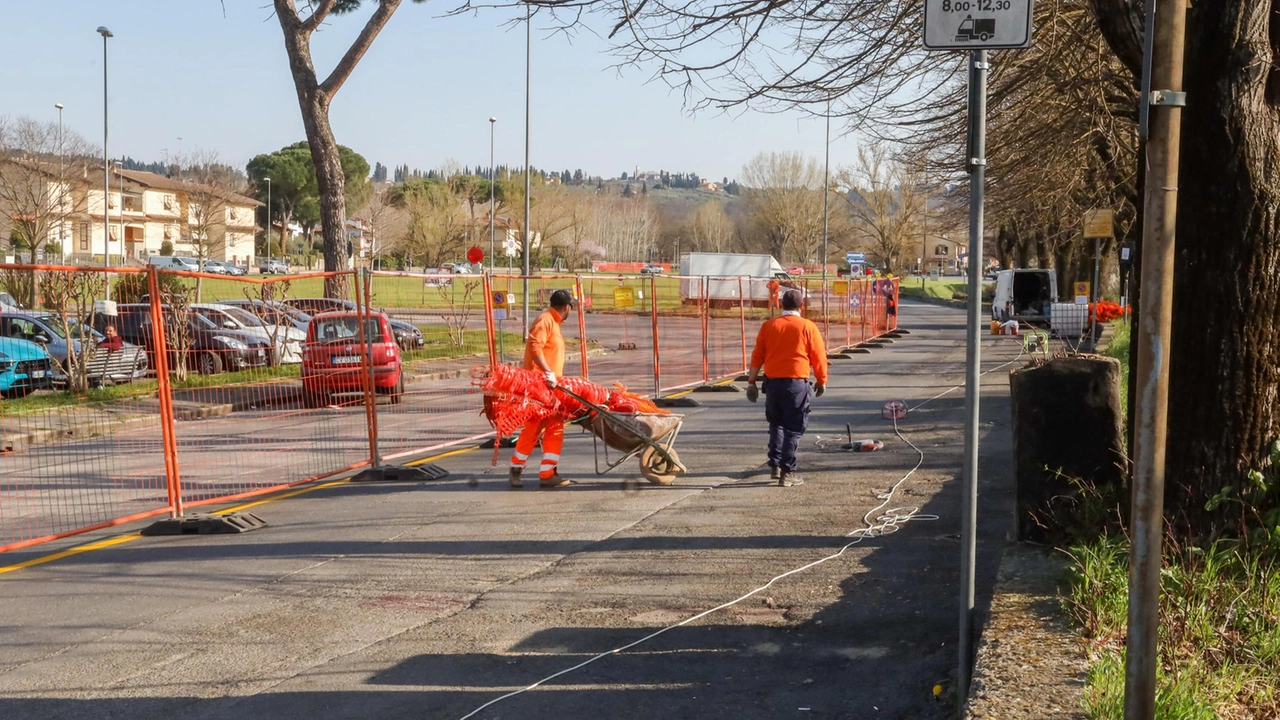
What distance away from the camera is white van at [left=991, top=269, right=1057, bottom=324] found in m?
42.5

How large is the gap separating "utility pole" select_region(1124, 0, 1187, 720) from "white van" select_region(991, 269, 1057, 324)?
40332 mm

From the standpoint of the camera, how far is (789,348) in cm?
1055

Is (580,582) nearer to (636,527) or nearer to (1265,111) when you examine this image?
(636,527)

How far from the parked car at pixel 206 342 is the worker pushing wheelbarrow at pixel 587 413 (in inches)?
104

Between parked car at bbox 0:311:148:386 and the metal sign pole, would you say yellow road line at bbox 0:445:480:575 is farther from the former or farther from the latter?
the metal sign pole

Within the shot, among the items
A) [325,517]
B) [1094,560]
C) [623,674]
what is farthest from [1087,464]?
[325,517]

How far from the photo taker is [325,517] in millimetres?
9625

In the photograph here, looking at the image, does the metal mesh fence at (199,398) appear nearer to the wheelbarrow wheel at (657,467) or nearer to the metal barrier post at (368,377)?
the metal barrier post at (368,377)

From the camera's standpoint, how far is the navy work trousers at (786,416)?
10.5 m

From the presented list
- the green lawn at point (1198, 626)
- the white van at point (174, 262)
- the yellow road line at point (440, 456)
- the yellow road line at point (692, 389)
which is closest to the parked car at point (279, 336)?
the yellow road line at point (440, 456)

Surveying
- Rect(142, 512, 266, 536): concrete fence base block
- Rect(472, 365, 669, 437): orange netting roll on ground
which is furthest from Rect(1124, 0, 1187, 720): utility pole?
Rect(472, 365, 669, 437): orange netting roll on ground

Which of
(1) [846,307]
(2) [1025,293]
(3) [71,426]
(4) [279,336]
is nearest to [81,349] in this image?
(3) [71,426]

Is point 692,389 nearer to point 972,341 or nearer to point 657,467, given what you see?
point 657,467

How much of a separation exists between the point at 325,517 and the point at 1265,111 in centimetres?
722
